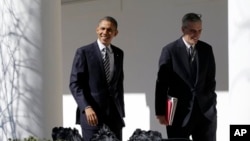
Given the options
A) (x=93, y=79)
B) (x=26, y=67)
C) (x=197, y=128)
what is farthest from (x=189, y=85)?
(x=26, y=67)

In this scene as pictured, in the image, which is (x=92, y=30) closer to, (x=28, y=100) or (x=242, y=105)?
(x=28, y=100)

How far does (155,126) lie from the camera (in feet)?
24.3

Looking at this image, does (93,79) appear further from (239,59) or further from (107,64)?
(239,59)

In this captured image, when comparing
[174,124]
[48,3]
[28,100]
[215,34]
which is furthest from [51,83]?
[215,34]

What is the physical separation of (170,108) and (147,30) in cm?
311

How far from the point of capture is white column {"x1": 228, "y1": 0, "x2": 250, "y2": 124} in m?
3.90

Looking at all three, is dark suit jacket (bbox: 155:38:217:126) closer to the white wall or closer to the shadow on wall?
the shadow on wall

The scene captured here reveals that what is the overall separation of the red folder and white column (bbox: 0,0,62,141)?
41.4 inches

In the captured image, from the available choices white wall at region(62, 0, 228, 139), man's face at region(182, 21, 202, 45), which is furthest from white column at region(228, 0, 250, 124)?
white wall at region(62, 0, 228, 139)

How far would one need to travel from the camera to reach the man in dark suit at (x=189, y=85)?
4492 millimetres

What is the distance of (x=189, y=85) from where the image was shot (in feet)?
14.7

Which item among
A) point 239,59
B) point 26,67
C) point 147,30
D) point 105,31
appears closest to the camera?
point 239,59

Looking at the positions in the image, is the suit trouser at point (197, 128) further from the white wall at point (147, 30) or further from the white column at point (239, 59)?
the white wall at point (147, 30)

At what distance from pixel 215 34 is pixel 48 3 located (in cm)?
253
